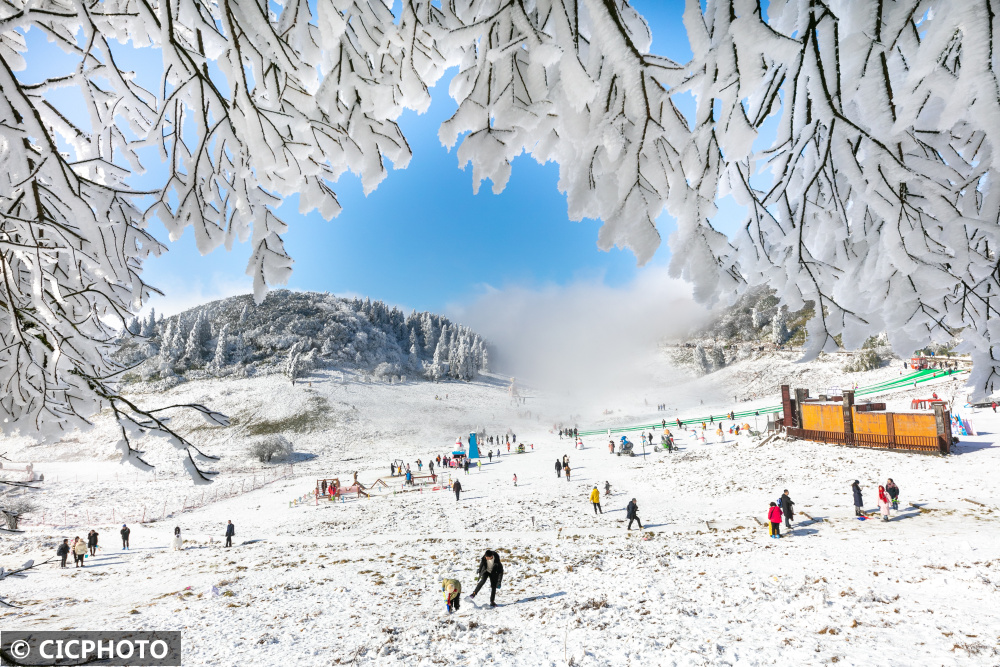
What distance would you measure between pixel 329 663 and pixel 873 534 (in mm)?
11724

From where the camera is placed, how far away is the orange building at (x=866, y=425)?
15656mm

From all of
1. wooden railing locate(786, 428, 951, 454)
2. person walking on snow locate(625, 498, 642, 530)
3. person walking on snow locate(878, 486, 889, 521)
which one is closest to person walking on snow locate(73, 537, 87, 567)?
person walking on snow locate(625, 498, 642, 530)

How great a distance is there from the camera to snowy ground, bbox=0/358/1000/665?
19.0 ft

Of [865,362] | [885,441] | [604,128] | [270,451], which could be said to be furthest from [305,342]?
[604,128]

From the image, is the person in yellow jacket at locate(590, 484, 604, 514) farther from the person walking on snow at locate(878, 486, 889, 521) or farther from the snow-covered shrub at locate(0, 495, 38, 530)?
the snow-covered shrub at locate(0, 495, 38, 530)

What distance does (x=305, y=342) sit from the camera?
8788 cm

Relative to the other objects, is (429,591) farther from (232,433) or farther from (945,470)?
(232,433)

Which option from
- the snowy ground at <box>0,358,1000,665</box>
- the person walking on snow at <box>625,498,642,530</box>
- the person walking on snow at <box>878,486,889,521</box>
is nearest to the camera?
the snowy ground at <box>0,358,1000,665</box>

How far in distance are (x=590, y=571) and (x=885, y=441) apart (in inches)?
634

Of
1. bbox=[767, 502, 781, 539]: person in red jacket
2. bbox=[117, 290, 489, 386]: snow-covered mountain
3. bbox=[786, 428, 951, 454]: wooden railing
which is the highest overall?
bbox=[117, 290, 489, 386]: snow-covered mountain

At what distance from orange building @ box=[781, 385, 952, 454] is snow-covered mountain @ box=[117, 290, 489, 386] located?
215ft

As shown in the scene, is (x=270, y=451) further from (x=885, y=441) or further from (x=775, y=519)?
(x=885, y=441)

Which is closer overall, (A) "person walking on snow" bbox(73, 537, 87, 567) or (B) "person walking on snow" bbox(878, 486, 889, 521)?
(B) "person walking on snow" bbox(878, 486, 889, 521)

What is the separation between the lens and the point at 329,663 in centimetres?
590
